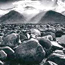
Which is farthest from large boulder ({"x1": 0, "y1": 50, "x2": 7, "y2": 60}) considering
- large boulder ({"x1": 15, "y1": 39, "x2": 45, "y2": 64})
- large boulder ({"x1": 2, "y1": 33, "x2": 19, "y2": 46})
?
large boulder ({"x1": 2, "y1": 33, "x2": 19, "y2": 46})

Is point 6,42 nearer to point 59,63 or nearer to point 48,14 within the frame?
point 59,63

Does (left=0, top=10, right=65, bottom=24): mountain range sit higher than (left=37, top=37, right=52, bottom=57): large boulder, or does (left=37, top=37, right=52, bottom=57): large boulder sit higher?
(left=37, top=37, right=52, bottom=57): large boulder

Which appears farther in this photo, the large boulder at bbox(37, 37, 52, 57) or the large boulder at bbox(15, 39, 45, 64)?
the large boulder at bbox(37, 37, 52, 57)

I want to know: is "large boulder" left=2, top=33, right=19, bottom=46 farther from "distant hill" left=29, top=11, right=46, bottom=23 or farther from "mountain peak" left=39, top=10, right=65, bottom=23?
"distant hill" left=29, top=11, right=46, bottom=23

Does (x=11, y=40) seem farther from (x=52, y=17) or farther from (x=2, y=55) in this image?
(x=52, y=17)

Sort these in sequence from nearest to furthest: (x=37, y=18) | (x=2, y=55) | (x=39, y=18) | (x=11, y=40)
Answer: (x=2, y=55) < (x=11, y=40) < (x=39, y=18) < (x=37, y=18)

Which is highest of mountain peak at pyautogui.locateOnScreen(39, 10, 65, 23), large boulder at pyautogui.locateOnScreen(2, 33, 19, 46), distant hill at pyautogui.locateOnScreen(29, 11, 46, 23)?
large boulder at pyautogui.locateOnScreen(2, 33, 19, 46)

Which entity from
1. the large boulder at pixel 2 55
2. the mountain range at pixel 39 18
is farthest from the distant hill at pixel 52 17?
the large boulder at pixel 2 55

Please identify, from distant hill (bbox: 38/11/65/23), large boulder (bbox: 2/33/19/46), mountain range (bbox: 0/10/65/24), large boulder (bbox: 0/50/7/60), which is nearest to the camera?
large boulder (bbox: 0/50/7/60)

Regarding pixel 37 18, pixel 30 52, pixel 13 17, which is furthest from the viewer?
pixel 37 18

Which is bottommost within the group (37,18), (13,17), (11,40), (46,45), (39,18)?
(37,18)

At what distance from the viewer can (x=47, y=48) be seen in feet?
88.0

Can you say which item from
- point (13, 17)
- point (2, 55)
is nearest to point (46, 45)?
point (2, 55)

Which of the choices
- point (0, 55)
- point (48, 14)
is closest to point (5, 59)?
point (0, 55)
